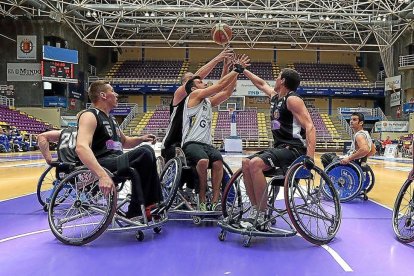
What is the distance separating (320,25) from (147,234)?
25.6 meters

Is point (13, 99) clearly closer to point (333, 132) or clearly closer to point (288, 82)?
point (333, 132)

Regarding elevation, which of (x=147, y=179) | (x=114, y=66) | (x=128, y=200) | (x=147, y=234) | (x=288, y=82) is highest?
(x=114, y=66)

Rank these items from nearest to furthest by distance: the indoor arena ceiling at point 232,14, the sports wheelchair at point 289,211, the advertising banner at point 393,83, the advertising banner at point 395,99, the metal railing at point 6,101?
the sports wheelchair at point 289,211, the indoor arena ceiling at point 232,14, the metal railing at point 6,101, the advertising banner at point 393,83, the advertising banner at point 395,99

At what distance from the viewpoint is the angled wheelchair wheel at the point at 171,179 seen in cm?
331

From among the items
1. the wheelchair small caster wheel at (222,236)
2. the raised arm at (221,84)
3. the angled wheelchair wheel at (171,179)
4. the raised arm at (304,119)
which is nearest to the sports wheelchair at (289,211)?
the wheelchair small caster wheel at (222,236)

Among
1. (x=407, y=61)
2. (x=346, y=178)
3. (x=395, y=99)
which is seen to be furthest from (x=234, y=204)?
A: (x=395, y=99)

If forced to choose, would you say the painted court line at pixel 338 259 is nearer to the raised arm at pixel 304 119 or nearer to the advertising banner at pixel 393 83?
the raised arm at pixel 304 119

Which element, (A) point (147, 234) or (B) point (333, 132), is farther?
(B) point (333, 132)

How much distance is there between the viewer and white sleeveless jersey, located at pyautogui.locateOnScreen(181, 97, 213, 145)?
149 inches

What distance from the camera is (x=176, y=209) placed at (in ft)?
12.4

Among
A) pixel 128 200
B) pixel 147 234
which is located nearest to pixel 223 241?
pixel 147 234

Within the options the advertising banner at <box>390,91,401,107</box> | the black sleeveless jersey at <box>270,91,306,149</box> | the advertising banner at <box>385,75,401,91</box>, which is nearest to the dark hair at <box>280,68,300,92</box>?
the black sleeveless jersey at <box>270,91,306,149</box>

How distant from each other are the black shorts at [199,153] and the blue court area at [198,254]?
62 centimetres

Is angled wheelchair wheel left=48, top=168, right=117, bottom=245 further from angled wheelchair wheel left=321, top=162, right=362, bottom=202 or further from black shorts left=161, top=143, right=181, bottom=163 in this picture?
angled wheelchair wheel left=321, top=162, right=362, bottom=202
